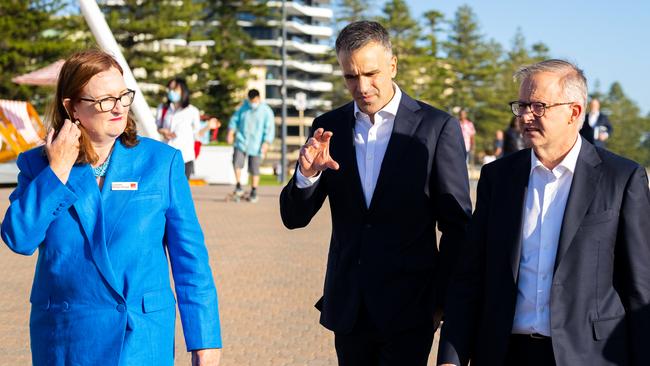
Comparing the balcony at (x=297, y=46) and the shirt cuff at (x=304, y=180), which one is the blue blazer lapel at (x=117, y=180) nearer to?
the shirt cuff at (x=304, y=180)

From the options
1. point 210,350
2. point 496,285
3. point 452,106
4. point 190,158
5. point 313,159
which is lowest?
point 452,106

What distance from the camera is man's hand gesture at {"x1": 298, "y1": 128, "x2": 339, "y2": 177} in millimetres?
3727

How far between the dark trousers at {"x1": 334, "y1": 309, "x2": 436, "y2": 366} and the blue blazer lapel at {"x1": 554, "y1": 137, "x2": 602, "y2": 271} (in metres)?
0.74

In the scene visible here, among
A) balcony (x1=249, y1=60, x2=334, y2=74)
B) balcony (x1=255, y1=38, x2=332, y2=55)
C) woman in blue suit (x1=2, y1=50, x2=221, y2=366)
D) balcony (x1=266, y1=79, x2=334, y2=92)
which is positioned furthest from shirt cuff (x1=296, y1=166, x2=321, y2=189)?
balcony (x1=249, y1=60, x2=334, y2=74)

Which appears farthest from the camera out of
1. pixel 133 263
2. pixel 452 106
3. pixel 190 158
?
pixel 452 106

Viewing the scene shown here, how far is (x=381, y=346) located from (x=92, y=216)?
1197mm

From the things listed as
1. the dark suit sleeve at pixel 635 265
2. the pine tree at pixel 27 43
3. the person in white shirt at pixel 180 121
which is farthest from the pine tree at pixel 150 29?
the dark suit sleeve at pixel 635 265

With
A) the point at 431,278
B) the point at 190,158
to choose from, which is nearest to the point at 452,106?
the point at 190,158

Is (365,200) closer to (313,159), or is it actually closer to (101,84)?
(313,159)

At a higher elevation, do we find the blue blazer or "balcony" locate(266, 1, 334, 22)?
the blue blazer

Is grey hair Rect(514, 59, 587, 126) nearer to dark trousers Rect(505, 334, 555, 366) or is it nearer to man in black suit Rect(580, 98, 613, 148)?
dark trousers Rect(505, 334, 555, 366)

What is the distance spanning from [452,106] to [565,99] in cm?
7529

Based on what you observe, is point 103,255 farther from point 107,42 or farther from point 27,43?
point 27,43

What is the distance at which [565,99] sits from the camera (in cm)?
336
